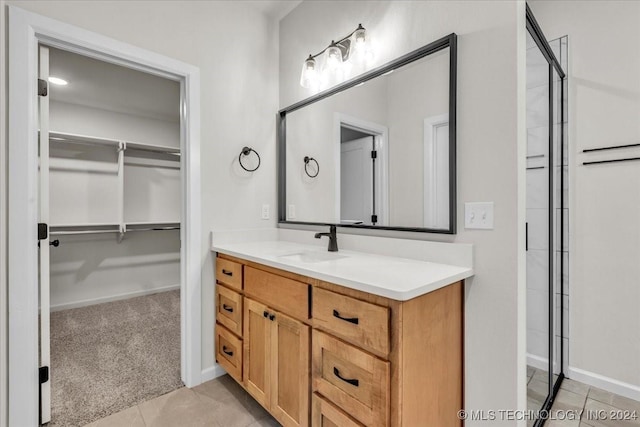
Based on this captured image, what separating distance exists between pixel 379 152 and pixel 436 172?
1.25ft

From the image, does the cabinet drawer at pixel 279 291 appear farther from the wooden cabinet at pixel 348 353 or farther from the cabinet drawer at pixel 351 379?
the cabinet drawer at pixel 351 379

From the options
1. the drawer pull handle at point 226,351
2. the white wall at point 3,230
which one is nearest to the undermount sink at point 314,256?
the drawer pull handle at point 226,351

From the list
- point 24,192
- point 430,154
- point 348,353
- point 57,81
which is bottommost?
point 348,353

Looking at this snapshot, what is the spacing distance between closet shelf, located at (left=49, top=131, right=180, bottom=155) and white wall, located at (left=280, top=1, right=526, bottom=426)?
3.49 m

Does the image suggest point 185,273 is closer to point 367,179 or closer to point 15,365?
point 15,365

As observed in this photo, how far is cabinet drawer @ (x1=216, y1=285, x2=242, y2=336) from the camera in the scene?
185cm

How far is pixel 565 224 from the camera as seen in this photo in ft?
6.65

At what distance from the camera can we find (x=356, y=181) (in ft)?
6.28

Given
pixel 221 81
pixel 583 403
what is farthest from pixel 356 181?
pixel 583 403

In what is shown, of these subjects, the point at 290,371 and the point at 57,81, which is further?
the point at 57,81

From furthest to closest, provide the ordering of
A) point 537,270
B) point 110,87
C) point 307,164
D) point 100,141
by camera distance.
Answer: point 100,141 < point 110,87 < point 307,164 < point 537,270

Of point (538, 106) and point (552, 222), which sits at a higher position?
point (538, 106)

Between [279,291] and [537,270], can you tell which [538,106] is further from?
[279,291]

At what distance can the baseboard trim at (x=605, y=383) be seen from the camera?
5.95 ft
